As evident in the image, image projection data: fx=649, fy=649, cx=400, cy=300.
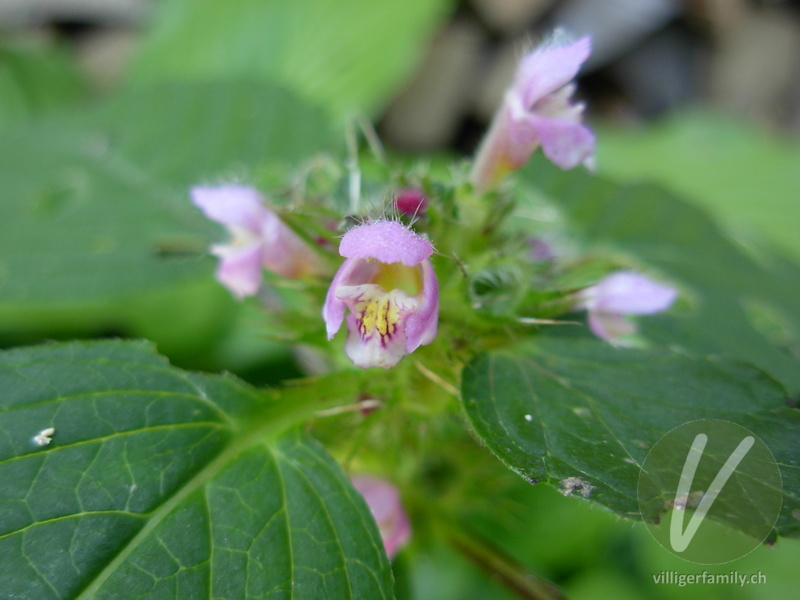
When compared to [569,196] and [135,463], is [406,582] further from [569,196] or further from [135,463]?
[569,196]

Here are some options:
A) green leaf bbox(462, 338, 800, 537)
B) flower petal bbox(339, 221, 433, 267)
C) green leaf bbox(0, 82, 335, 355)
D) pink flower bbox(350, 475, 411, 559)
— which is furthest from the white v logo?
green leaf bbox(0, 82, 335, 355)

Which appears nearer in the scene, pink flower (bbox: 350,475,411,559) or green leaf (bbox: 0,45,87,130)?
pink flower (bbox: 350,475,411,559)

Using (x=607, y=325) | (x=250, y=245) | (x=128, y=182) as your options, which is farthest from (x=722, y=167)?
(x=250, y=245)

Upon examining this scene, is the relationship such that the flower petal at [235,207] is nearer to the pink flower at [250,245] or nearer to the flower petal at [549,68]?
the pink flower at [250,245]

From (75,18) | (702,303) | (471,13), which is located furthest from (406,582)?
(75,18)

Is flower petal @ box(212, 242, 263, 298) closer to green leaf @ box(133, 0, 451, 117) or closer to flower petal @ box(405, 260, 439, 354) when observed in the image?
flower petal @ box(405, 260, 439, 354)

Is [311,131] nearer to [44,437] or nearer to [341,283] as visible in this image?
[341,283]

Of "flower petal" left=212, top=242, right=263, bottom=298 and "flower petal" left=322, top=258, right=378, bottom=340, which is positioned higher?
"flower petal" left=322, top=258, right=378, bottom=340
